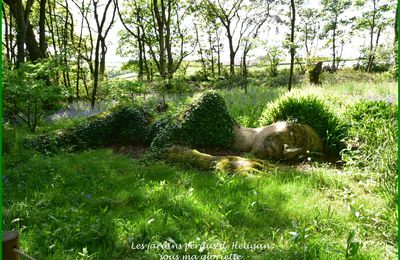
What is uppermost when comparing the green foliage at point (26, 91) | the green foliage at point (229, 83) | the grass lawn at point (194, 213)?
the green foliage at point (26, 91)

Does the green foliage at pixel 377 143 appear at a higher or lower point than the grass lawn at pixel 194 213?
→ higher

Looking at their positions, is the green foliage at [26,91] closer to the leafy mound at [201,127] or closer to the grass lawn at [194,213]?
the grass lawn at [194,213]

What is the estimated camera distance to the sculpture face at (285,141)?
6511 mm

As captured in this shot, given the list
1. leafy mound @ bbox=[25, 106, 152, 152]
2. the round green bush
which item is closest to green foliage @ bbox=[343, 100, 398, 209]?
the round green bush

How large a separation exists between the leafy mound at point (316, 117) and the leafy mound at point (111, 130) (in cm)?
334

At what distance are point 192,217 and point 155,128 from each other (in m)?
4.39

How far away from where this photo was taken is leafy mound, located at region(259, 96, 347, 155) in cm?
668

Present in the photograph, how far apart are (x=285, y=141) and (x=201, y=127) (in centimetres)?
184

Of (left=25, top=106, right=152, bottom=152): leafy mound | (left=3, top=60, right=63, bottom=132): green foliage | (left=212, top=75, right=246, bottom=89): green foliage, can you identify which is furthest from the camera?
(left=212, top=75, right=246, bottom=89): green foliage

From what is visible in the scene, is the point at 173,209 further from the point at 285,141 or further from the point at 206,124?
the point at 285,141

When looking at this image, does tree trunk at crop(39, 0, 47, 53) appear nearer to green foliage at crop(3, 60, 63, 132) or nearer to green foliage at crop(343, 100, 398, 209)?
green foliage at crop(3, 60, 63, 132)

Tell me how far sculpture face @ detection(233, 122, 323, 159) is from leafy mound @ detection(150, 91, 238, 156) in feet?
2.63

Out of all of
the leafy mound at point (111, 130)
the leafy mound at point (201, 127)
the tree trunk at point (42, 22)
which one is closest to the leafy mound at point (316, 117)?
the leafy mound at point (201, 127)

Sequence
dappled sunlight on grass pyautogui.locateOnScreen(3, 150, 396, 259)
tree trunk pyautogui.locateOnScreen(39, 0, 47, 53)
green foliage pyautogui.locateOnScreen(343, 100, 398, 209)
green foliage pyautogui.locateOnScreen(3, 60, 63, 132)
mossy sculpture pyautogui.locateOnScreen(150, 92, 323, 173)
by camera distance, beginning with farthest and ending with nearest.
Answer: tree trunk pyautogui.locateOnScreen(39, 0, 47, 53), green foliage pyautogui.locateOnScreen(3, 60, 63, 132), mossy sculpture pyautogui.locateOnScreen(150, 92, 323, 173), green foliage pyautogui.locateOnScreen(343, 100, 398, 209), dappled sunlight on grass pyautogui.locateOnScreen(3, 150, 396, 259)
